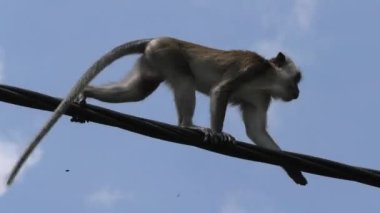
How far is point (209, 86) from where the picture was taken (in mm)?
11758

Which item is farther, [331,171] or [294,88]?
[294,88]

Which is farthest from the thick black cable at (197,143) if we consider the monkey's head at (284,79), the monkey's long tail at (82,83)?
the monkey's head at (284,79)

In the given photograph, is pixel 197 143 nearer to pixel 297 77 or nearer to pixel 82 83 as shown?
pixel 82 83

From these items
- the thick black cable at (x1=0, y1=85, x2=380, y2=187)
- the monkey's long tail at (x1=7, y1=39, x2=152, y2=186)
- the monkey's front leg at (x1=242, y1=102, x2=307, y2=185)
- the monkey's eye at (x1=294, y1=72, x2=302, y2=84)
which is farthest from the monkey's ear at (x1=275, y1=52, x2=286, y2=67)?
the thick black cable at (x1=0, y1=85, x2=380, y2=187)

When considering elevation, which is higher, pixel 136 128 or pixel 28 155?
pixel 136 128

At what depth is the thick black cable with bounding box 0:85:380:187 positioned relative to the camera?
768 cm

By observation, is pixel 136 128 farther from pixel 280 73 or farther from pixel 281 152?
pixel 280 73

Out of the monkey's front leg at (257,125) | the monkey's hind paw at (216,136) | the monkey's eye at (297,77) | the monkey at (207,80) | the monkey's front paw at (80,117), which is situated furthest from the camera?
the monkey's eye at (297,77)

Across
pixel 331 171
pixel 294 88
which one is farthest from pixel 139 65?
pixel 331 171

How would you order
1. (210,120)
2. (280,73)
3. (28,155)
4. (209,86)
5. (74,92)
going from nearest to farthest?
(28,155), (74,92), (210,120), (209,86), (280,73)

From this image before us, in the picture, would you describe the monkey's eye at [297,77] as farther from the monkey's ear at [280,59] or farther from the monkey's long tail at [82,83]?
the monkey's long tail at [82,83]

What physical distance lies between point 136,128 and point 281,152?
44.7 inches

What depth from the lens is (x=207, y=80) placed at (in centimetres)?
1186

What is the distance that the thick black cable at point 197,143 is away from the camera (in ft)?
25.2
